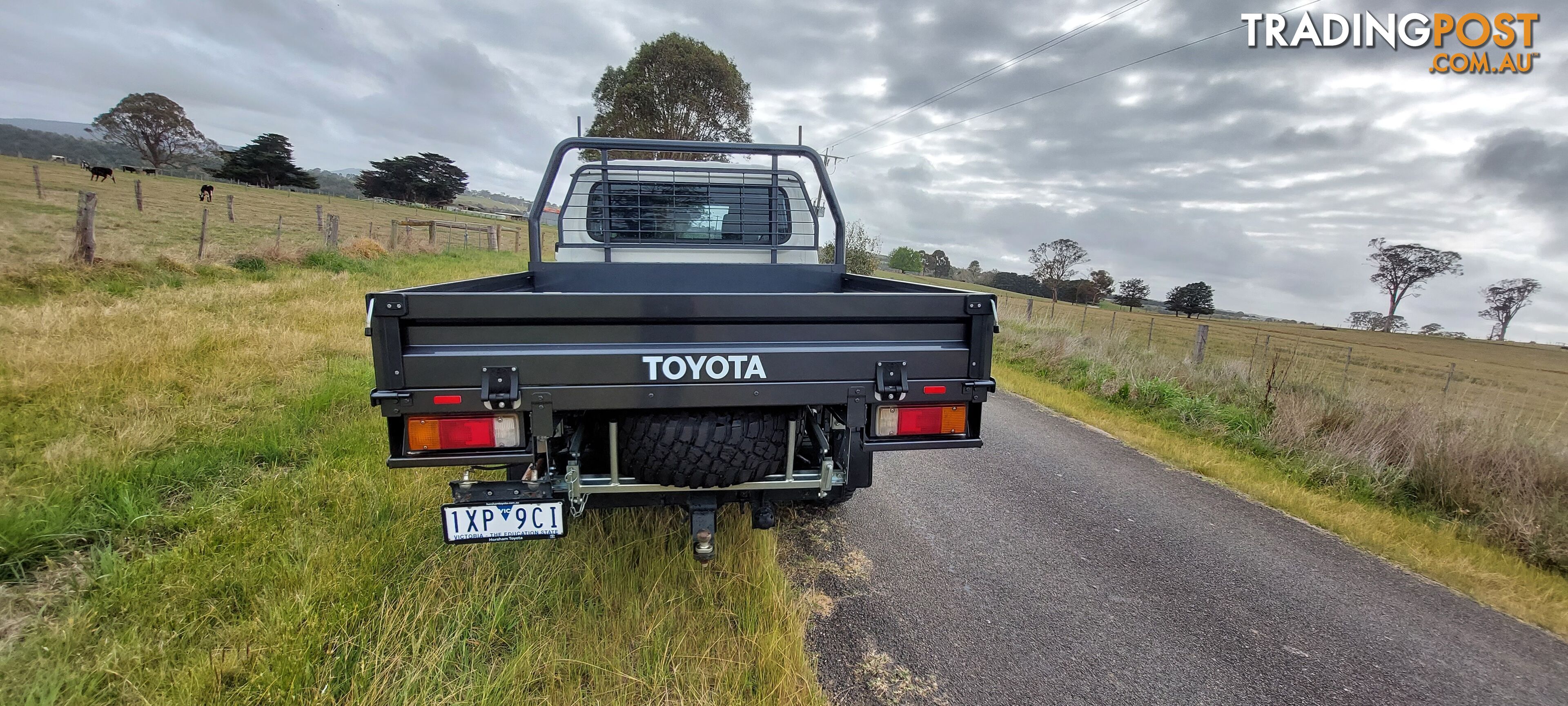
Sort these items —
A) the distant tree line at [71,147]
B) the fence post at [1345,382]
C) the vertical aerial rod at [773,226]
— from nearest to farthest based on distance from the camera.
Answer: the vertical aerial rod at [773,226] < the fence post at [1345,382] < the distant tree line at [71,147]

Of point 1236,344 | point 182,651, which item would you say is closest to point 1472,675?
point 182,651

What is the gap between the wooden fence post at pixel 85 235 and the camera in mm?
8219

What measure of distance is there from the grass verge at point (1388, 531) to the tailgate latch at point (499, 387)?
4.69 meters

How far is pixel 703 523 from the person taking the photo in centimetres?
229

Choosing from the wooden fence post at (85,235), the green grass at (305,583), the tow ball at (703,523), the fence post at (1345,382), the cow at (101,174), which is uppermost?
the cow at (101,174)

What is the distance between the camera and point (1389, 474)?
4605 mm

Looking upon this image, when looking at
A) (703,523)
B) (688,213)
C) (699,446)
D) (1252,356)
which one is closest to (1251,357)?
(1252,356)

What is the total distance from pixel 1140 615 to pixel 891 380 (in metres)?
1.77

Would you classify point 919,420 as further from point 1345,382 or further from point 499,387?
point 1345,382

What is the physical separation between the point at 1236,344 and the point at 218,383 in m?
14.4

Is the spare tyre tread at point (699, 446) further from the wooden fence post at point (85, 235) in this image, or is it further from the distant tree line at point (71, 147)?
the distant tree line at point (71, 147)

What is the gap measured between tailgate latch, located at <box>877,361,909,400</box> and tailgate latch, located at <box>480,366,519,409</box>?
1196mm

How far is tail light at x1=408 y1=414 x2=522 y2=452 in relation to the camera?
74.7 inches

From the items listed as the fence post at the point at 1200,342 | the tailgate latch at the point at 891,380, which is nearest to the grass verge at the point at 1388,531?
the tailgate latch at the point at 891,380
